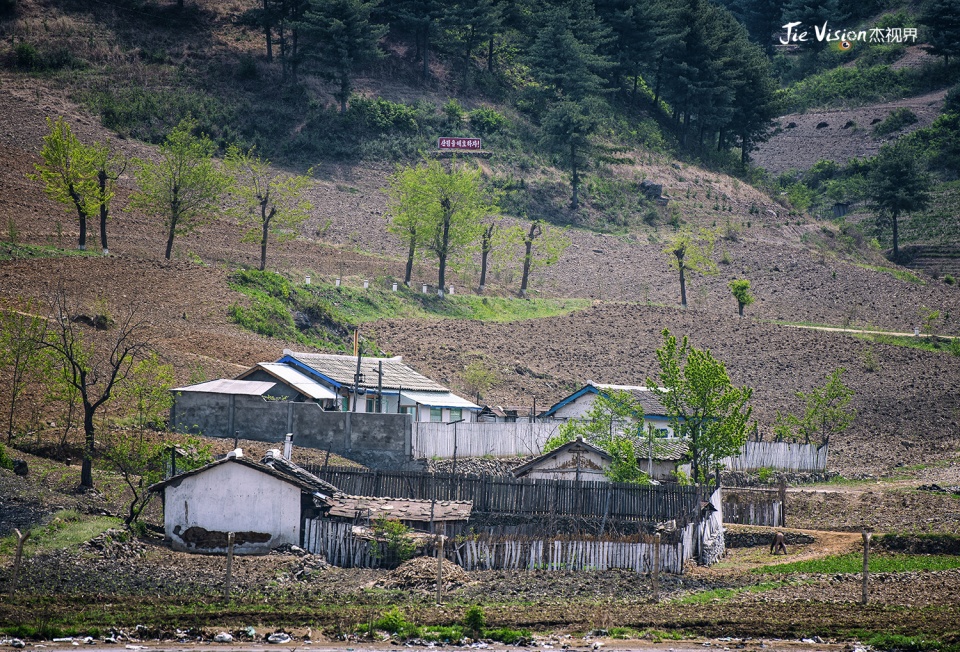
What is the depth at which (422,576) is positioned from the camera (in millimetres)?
31484

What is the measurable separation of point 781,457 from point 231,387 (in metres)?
25.6

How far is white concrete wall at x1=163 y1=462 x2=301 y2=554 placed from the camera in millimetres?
34625

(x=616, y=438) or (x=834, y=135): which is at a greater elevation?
(x=834, y=135)

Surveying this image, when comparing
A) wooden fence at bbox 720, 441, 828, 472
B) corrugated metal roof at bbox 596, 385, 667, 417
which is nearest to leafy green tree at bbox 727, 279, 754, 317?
wooden fence at bbox 720, 441, 828, 472

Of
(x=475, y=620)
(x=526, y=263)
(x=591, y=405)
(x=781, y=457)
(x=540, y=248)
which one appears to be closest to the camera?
(x=475, y=620)

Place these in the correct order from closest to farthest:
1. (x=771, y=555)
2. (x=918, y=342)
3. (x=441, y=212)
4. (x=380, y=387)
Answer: (x=771, y=555), (x=380, y=387), (x=918, y=342), (x=441, y=212)

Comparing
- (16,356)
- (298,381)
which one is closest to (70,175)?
(298,381)

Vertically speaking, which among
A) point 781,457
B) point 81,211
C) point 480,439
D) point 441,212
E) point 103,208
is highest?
point 441,212

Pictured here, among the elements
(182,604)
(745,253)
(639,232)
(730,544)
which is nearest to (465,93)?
(639,232)

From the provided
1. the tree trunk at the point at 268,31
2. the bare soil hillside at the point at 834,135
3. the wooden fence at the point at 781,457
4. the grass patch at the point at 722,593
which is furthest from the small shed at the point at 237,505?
the bare soil hillside at the point at 834,135

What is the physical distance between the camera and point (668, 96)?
129 metres

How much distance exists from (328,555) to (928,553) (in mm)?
18537

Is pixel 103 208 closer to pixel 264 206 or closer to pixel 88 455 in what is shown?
pixel 264 206

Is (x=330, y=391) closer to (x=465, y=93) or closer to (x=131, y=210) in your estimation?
(x=131, y=210)
